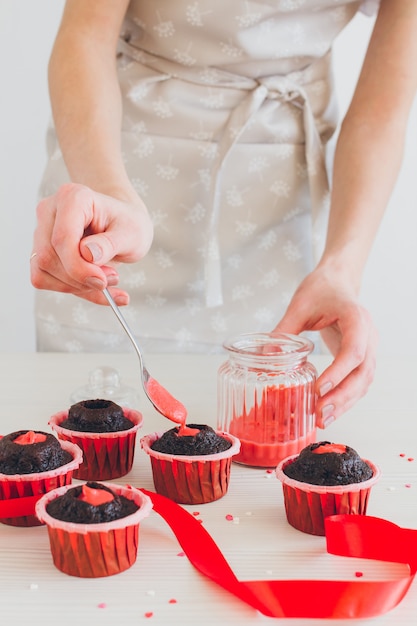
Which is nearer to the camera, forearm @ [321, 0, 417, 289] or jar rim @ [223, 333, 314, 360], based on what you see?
jar rim @ [223, 333, 314, 360]

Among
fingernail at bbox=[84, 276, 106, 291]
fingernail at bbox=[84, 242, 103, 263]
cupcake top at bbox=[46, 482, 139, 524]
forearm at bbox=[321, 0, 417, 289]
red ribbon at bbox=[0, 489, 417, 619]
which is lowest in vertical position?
red ribbon at bbox=[0, 489, 417, 619]

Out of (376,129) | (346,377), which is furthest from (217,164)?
Answer: (346,377)

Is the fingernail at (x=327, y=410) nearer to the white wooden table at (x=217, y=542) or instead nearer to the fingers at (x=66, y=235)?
the white wooden table at (x=217, y=542)

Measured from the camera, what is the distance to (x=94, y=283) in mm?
1013

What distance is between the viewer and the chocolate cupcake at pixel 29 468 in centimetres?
90

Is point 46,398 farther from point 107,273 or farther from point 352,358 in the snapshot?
point 352,358

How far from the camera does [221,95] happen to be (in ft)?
5.13

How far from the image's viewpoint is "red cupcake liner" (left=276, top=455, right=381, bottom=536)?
0.89 meters

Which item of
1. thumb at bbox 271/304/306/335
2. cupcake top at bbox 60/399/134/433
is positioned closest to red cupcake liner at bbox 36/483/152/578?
cupcake top at bbox 60/399/134/433

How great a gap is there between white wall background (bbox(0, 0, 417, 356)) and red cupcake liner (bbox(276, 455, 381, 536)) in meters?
1.75

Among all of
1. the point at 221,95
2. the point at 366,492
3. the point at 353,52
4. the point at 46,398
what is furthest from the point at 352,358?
the point at 353,52

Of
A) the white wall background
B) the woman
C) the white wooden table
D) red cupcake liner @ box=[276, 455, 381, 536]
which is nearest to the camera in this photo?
the white wooden table

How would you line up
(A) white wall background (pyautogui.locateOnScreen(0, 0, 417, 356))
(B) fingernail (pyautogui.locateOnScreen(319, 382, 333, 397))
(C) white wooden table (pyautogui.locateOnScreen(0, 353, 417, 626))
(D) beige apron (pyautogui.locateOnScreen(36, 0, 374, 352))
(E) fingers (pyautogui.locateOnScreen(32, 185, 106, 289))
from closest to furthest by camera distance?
(C) white wooden table (pyautogui.locateOnScreen(0, 353, 417, 626))
(E) fingers (pyautogui.locateOnScreen(32, 185, 106, 289))
(B) fingernail (pyautogui.locateOnScreen(319, 382, 333, 397))
(D) beige apron (pyautogui.locateOnScreen(36, 0, 374, 352))
(A) white wall background (pyautogui.locateOnScreen(0, 0, 417, 356))

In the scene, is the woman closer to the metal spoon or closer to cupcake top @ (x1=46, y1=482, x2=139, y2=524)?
the metal spoon
